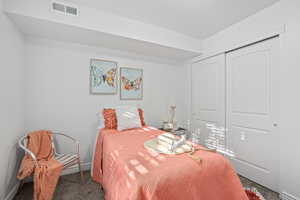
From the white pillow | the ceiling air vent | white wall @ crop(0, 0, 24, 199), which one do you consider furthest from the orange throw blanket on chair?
the ceiling air vent

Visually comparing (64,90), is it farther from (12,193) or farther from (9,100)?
(12,193)

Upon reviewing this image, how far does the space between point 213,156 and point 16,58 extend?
8.73ft

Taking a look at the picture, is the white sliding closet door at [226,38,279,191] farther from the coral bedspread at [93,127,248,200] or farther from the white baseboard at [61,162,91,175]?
the white baseboard at [61,162,91,175]

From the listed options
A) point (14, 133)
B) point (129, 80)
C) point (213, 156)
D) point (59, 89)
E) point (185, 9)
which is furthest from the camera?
point (129, 80)

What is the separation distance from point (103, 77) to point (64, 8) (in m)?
1.17

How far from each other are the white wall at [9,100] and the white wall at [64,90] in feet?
0.62

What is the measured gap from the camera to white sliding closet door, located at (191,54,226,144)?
2.74m

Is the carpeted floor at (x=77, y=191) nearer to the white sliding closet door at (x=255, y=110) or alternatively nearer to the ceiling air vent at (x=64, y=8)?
the white sliding closet door at (x=255, y=110)

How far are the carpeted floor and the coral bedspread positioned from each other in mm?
859

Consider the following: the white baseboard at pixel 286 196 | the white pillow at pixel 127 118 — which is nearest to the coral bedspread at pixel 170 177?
the white pillow at pixel 127 118

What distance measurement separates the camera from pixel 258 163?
7.07ft

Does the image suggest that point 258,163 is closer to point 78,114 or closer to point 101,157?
point 101,157

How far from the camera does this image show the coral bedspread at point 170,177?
98cm

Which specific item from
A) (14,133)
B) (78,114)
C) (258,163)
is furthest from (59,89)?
(258,163)
